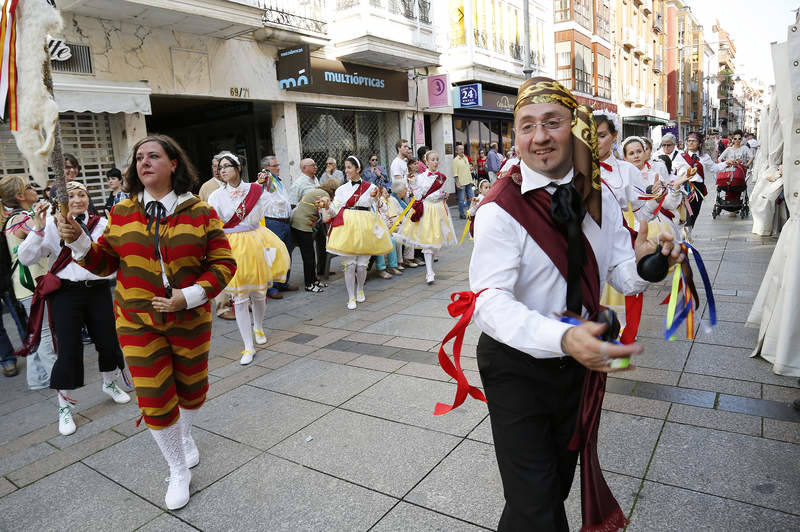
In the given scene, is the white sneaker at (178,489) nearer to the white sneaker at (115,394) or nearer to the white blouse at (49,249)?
the white blouse at (49,249)

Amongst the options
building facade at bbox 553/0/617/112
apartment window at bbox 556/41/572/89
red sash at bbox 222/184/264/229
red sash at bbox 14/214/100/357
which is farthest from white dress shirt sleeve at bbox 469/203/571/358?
apartment window at bbox 556/41/572/89

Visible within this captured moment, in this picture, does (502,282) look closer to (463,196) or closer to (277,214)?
(277,214)

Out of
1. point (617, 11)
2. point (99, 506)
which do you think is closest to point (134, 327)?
point (99, 506)

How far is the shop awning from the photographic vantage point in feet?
25.9

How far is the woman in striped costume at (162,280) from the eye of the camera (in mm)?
2920

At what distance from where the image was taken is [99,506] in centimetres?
302

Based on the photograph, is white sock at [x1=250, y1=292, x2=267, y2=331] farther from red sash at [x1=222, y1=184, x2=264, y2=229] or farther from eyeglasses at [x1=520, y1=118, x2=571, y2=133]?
eyeglasses at [x1=520, y1=118, x2=571, y2=133]

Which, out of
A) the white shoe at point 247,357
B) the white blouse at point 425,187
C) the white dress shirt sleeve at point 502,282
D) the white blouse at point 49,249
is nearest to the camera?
the white dress shirt sleeve at point 502,282

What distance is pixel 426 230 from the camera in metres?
8.84

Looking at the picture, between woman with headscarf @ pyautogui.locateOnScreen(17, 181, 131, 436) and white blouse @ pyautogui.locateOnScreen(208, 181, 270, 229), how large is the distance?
1.36 metres

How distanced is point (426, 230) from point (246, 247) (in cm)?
386

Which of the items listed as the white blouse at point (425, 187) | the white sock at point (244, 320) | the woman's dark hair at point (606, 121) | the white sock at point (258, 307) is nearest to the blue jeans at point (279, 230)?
the white blouse at point (425, 187)

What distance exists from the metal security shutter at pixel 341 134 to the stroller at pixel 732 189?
30.1 ft

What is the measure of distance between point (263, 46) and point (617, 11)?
33865 millimetres
